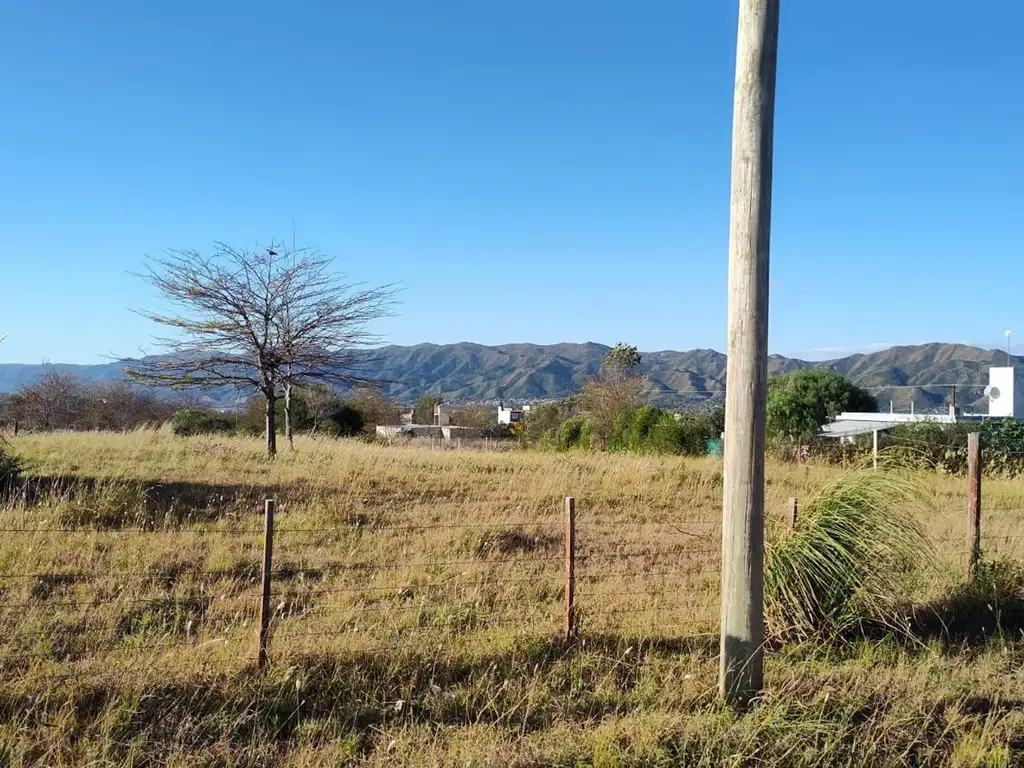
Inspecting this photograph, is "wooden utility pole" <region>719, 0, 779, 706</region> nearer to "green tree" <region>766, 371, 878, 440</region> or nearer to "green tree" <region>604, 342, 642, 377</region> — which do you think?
"green tree" <region>766, 371, 878, 440</region>

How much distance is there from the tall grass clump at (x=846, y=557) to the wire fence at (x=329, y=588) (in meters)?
0.70

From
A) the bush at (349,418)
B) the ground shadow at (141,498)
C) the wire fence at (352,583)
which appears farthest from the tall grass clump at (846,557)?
the bush at (349,418)

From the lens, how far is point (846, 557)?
6.10 meters

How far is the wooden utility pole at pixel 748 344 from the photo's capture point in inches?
186

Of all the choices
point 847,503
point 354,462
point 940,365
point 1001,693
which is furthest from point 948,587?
point 940,365

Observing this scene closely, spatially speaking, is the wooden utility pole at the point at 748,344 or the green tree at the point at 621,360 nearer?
the wooden utility pole at the point at 748,344

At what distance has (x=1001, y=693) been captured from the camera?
16.7ft

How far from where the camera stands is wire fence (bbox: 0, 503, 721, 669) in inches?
215

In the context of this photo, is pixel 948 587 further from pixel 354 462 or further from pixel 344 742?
pixel 354 462

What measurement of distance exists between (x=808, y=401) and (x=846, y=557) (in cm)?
3226

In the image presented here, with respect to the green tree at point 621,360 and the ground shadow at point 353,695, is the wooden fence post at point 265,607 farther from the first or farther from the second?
the green tree at point 621,360

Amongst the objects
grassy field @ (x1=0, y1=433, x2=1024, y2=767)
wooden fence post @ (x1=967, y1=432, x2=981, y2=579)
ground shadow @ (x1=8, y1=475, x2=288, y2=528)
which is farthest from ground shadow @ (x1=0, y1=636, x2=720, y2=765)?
ground shadow @ (x1=8, y1=475, x2=288, y2=528)

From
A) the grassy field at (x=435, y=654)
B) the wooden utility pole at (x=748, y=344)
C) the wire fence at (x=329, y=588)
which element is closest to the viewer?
the grassy field at (x=435, y=654)

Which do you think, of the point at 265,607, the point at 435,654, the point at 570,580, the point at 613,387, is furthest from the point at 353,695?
the point at 613,387
